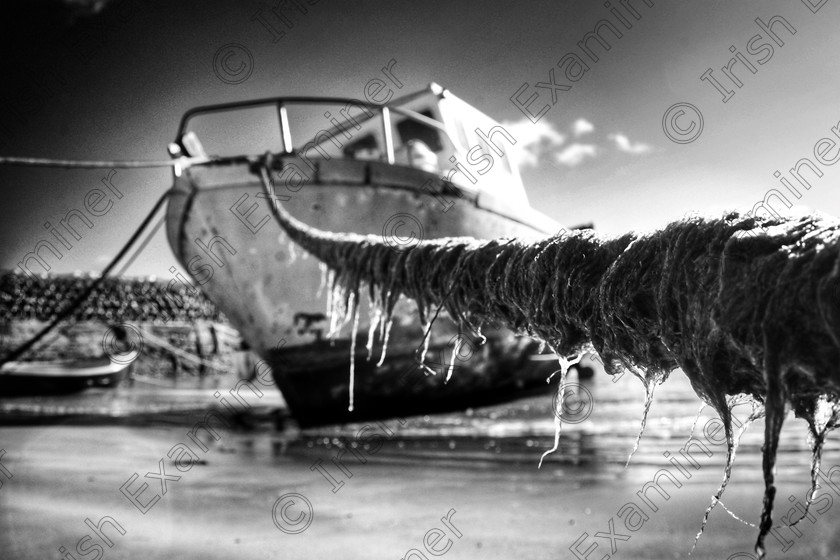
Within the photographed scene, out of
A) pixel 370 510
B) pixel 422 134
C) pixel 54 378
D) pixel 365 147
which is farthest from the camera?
pixel 54 378

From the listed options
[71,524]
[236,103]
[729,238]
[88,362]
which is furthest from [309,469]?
[88,362]

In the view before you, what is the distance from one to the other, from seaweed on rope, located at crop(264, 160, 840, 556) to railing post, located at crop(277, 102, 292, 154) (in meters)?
4.76

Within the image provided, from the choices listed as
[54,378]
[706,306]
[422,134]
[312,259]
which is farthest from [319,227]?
[54,378]

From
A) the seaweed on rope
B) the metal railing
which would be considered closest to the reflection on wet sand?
the seaweed on rope

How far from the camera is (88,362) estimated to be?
1722 centimetres

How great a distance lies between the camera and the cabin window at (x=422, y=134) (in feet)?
27.9

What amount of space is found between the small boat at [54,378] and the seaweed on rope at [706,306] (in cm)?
1324

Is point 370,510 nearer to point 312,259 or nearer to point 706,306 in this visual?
point 706,306

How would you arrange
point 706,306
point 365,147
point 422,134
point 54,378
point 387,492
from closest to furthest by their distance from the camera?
point 706,306 < point 387,492 < point 422,134 < point 365,147 < point 54,378

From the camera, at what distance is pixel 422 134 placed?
28.0 ft

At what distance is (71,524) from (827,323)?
4052 mm

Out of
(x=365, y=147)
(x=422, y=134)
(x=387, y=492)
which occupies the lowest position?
(x=387, y=492)

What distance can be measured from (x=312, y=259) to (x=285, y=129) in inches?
55.0

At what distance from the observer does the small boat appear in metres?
13.3
